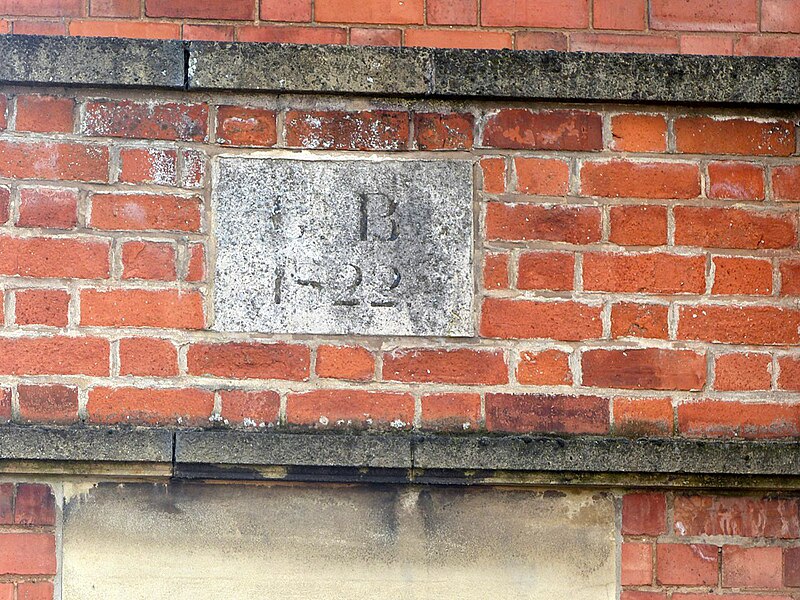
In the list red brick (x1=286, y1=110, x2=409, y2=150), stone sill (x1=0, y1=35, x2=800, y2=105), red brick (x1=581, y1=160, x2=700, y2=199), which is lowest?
red brick (x1=581, y1=160, x2=700, y2=199)

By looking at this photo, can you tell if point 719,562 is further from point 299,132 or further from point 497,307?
point 299,132

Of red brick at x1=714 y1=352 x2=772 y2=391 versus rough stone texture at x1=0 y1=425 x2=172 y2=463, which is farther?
red brick at x1=714 y1=352 x2=772 y2=391

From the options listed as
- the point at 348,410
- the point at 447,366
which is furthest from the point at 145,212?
the point at 447,366

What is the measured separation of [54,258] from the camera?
211cm

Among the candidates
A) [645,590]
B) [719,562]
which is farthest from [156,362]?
[719,562]

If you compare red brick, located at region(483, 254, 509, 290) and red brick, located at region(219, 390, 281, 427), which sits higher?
red brick, located at region(483, 254, 509, 290)

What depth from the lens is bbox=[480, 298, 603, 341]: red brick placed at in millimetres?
2137

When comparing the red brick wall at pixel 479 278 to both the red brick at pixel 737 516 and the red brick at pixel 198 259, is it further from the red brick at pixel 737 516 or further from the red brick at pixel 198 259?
the red brick at pixel 737 516

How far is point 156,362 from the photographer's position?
6.93 feet

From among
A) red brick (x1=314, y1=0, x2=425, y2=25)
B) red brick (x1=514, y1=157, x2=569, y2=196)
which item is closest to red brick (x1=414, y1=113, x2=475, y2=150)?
red brick (x1=514, y1=157, x2=569, y2=196)

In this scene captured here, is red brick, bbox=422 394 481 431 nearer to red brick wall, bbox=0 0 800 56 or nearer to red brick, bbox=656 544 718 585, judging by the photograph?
red brick, bbox=656 544 718 585

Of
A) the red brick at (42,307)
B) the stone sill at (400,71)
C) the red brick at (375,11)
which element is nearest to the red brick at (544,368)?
the stone sill at (400,71)

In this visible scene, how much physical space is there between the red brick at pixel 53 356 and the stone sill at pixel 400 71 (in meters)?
0.58

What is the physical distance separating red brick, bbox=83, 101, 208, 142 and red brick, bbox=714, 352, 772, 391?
1297 millimetres
